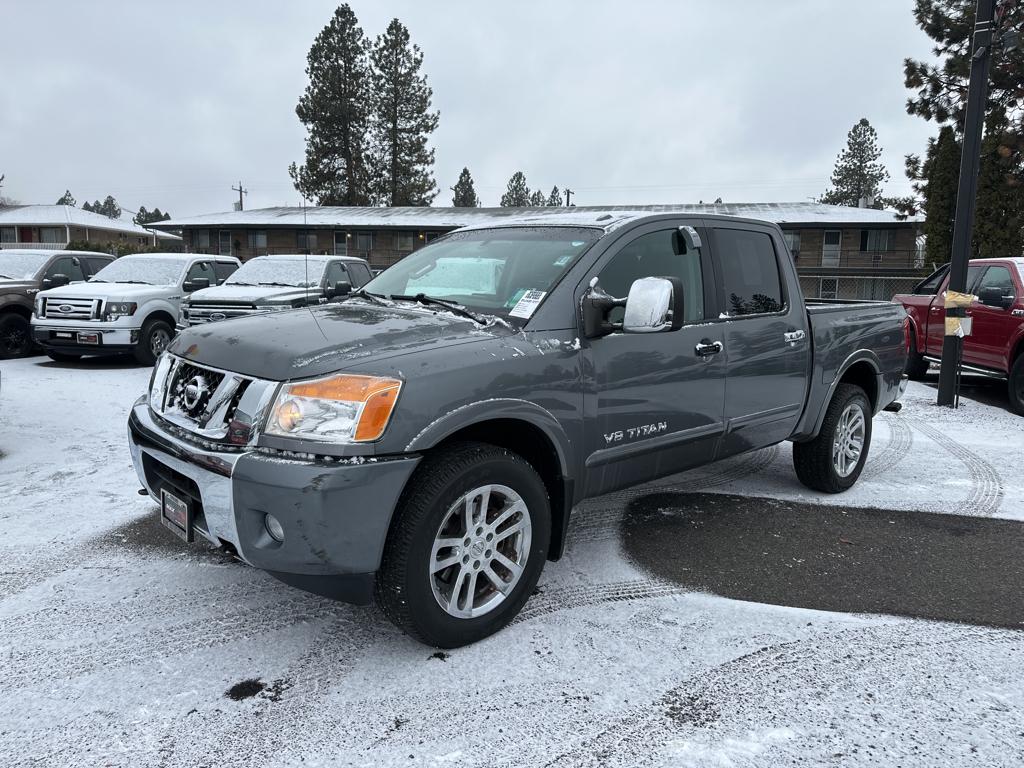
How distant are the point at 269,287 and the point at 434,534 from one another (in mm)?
9676

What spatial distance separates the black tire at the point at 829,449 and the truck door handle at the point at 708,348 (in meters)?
1.51

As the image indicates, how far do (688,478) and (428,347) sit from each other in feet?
11.0

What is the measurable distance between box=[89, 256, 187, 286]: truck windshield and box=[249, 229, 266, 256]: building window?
100ft

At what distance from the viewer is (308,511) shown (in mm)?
2576

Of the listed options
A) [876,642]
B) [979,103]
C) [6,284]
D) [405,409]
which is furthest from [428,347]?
[6,284]

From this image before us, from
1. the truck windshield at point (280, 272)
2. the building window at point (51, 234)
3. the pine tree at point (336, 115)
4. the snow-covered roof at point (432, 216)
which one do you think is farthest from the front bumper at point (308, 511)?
the building window at point (51, 234)

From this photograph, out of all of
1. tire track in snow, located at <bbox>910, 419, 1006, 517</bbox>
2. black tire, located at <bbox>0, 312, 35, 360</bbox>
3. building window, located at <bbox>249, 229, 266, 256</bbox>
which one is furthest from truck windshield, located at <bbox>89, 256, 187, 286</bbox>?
building window, located at <bbox>249, 229, 266, 256</bbox>

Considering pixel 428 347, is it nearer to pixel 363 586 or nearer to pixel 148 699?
pixel 363 586

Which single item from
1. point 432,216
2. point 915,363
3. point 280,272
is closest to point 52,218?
point 432,216

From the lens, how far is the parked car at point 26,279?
37.8 ft

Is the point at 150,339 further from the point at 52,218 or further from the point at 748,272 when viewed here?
the point at 52,218

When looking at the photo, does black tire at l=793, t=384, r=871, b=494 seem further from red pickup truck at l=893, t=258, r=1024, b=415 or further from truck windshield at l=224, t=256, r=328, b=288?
truck windshield at l=224, t=256, r=328, b=288

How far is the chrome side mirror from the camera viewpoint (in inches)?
124

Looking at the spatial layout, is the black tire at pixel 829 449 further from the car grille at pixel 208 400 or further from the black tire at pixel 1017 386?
the black tire at pixel 1017 386
